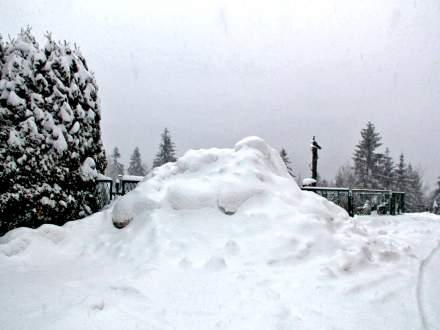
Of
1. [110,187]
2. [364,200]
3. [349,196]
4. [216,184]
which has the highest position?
[216,184]

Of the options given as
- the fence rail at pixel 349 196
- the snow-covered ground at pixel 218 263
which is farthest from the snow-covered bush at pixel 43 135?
the fence rail at pixel 349 196

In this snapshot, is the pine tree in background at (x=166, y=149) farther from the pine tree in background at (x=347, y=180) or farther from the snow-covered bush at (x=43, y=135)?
the snow-covered bush at (x=43, y=135)

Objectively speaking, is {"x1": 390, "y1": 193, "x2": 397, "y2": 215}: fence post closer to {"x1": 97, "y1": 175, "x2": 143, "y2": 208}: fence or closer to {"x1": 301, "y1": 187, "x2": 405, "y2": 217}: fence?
{"x1": 301, "y1": 187, "x2": 405, "y2": 217}: fence

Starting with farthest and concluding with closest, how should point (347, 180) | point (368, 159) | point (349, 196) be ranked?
point (347, 180)
point (368, 159)
point (349, 196)

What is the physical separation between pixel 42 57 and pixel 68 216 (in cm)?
345

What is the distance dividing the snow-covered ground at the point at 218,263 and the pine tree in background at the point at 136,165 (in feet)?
152

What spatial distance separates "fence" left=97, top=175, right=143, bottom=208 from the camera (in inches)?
332

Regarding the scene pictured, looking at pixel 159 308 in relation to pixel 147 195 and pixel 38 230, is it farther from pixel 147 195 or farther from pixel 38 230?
pixel 38 230

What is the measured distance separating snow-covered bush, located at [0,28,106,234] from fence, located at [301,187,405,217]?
8.23m

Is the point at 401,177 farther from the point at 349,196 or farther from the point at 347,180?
the point at 349,196

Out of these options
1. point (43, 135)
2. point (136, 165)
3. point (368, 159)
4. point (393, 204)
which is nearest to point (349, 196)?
point (393, 204)

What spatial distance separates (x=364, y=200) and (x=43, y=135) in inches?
497

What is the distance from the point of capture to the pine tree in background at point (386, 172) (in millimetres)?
39719

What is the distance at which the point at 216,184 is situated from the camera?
20.7 ft
